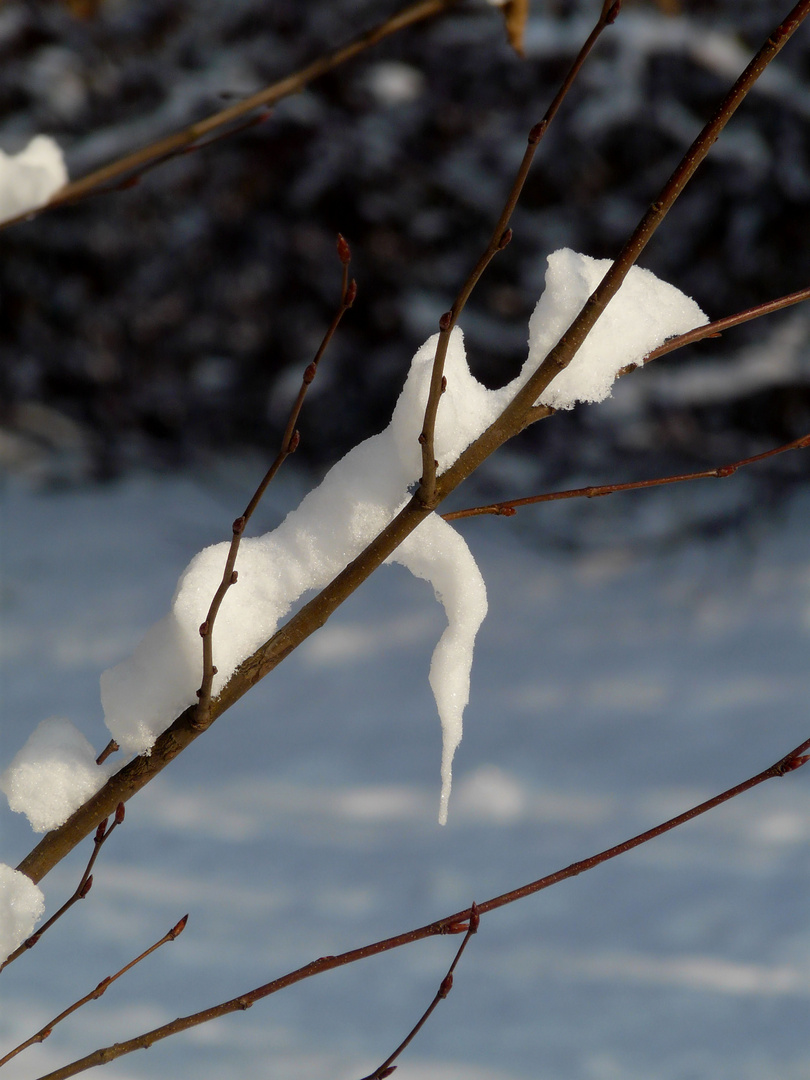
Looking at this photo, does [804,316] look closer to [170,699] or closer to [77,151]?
[77,151]

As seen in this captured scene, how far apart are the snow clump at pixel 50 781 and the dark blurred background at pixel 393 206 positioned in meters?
2.34

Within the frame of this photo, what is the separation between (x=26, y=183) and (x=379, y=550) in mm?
280

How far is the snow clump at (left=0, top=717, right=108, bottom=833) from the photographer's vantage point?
0.65 m

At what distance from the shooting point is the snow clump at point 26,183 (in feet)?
1.57

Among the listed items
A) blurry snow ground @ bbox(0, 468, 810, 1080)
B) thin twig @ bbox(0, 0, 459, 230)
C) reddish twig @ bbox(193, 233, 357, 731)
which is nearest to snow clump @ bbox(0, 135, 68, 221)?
thin twig @ bbox(0, 0, 459, 230)

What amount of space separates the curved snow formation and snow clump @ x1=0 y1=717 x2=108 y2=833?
5 cm

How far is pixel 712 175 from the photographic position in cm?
280

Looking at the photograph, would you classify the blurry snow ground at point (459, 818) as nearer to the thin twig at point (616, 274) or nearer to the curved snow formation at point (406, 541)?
the curved snow formation at point (406, 541)

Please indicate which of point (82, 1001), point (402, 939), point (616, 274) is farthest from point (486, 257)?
point (82, 1001)

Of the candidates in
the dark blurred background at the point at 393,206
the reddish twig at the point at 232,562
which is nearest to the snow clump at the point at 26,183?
the reddish twig at the point at 232,562

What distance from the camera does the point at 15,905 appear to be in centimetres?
63

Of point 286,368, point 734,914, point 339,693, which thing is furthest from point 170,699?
point 286,368

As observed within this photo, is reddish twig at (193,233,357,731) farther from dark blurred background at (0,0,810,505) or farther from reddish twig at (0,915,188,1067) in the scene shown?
dark blurred background at (0,0,810,505)

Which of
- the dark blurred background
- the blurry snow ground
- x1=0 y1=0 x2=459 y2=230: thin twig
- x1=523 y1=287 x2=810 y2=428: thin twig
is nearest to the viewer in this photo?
x1=0 y1=0 x2=459 y2=230: thin twig
